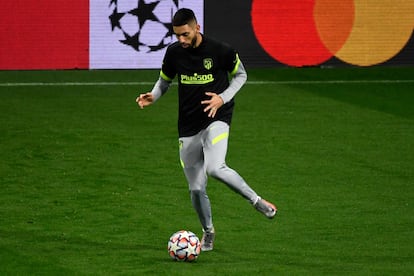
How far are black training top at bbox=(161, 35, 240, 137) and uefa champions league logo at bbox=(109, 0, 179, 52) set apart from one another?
42.4ft

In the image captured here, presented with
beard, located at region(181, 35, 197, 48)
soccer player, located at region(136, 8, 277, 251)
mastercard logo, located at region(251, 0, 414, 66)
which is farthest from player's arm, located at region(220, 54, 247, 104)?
mastercard logo, located at region(251, 0, 414, 66)

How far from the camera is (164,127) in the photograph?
18234 millimetres

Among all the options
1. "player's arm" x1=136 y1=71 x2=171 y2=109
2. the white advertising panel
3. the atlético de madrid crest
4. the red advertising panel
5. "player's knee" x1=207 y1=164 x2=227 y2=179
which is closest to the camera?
"player's knee" x1=207 y1=164 x2=227 y2=179

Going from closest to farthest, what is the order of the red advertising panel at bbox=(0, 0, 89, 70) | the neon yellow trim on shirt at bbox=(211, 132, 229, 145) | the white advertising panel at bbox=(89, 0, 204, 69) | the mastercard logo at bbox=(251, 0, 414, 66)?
the neon yellow trim on shirt at bbox=(211, 132, 229, 145), the red advertising panel at bbox=(0, 0, 89, 70), the white advertising panel at bbox=(89, 0, 204, 69), the mastercard logo at bbox=(251, 0, 414, 66)

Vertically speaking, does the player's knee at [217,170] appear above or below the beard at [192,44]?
below

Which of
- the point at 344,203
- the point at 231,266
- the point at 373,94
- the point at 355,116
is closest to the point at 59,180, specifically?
the point at 344,203

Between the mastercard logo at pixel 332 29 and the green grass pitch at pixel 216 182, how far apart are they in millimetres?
900

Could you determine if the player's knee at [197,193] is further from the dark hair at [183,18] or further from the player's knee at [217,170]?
the dark hair at [183,18]

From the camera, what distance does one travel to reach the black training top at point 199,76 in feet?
34.5

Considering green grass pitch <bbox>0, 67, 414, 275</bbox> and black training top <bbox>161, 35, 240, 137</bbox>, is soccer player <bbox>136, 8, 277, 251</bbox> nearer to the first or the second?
black training top <bbox>161, 35, 240, 137</bbox>

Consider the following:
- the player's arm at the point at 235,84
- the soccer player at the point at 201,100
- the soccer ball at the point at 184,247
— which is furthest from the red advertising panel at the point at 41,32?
the soccer ball at the point at 184,247

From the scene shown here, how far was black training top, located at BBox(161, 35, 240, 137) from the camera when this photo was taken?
10.5m

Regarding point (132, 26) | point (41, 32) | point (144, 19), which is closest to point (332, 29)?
point (144, 19)

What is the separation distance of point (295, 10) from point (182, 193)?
36.0 feet
